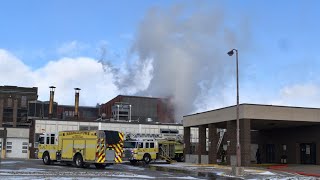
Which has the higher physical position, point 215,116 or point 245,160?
point 215,116

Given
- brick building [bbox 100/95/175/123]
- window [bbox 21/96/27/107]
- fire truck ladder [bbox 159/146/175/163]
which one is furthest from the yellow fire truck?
window [bbox 21/96/27/107]

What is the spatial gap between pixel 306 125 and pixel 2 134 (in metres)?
39.4

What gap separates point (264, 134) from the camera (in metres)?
51.4

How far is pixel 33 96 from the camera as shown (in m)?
99.9

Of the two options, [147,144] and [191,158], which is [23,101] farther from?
[191,158]

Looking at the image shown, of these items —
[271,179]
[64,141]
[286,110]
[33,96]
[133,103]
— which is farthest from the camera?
[33,96]

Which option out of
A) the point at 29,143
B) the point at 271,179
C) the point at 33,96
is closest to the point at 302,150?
the point at 271,179

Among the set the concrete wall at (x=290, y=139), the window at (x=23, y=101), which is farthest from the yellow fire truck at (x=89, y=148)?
the window at (x=23, y=101)

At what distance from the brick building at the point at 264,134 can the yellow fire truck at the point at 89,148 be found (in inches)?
424

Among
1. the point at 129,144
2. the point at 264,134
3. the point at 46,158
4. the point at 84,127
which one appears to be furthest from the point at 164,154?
the point at 84,127

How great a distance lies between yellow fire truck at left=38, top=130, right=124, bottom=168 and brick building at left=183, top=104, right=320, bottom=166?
424 inches

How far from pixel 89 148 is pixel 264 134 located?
84.7ft

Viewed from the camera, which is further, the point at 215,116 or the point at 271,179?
the point at 215,116

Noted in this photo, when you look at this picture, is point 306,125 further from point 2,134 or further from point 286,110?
point 2,134
